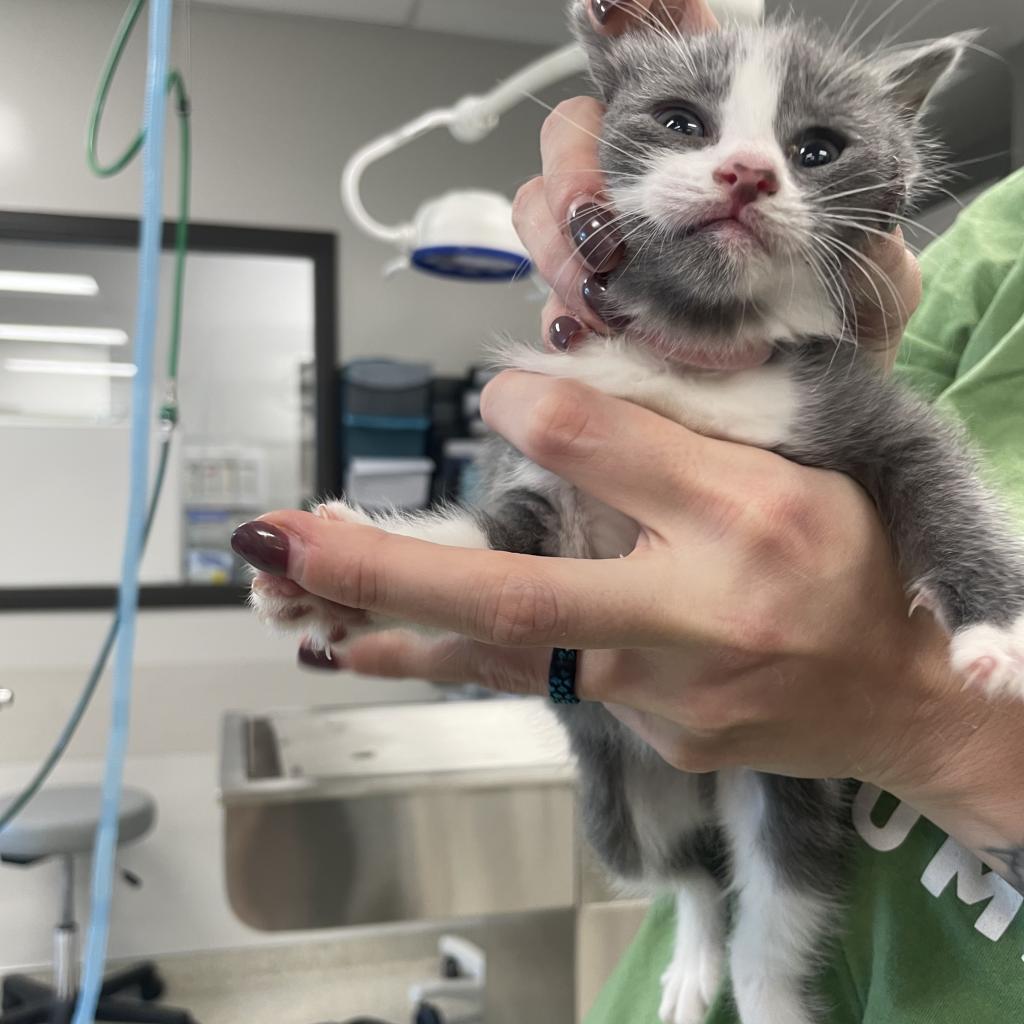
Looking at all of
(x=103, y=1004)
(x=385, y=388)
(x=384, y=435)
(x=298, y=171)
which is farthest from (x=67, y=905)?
(x=298, y=171)

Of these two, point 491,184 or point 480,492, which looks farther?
point 491,184

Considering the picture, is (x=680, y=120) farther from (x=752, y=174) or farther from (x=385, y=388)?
(x=385, y=388)

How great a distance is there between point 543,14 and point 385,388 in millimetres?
1314

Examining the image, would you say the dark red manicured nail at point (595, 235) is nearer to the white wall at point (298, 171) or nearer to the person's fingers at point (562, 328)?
the person's fingers at point (562, 328)

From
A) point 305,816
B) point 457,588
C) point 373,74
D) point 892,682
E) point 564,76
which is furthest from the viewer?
point 373,74

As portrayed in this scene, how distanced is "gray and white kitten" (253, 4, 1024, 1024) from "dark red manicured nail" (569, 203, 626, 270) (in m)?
0.01

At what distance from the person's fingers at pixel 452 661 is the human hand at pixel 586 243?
26 cm

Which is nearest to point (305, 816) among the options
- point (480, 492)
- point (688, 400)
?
point (480, 492)

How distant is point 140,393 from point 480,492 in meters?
0.33

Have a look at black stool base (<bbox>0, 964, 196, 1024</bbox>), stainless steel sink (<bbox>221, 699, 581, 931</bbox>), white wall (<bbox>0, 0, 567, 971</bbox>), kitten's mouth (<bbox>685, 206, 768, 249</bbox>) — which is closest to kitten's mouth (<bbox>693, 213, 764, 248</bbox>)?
kitten's mouth (<bbox>685, 206, 768, 249</bbox>)

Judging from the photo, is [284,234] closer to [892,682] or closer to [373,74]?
[373,74]

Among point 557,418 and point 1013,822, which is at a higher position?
point 557,418

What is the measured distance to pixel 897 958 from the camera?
2.10ft

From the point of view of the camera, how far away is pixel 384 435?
3.01 metres
